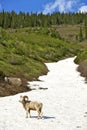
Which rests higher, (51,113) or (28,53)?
(28,53)

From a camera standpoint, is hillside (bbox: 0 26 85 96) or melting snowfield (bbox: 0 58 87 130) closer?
melting snowfield (bbox: 0 58 87 130)

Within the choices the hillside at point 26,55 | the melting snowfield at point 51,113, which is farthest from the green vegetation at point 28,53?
the melting snowfield at point 51,113

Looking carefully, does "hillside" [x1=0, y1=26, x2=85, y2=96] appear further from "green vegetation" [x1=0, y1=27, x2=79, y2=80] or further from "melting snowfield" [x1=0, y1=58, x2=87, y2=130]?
"melting snowfield" [x1=0, y1=58, x2=87, y2=130]

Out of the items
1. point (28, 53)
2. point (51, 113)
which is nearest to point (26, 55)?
point (28, 53)

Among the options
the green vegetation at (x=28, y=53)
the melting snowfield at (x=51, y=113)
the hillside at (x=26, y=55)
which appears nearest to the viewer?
the melting snowfield at (x=51, y=113)

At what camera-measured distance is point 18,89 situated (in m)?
46.1

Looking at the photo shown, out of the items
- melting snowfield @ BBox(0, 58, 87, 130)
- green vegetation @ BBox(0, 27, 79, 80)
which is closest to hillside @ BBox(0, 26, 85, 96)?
green vegetation @ BBox(0, 27, 79, 80)

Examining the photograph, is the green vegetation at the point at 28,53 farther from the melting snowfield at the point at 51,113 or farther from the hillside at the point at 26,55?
the melting snowfield at the point at 51,113

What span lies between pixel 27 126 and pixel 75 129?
3268mm

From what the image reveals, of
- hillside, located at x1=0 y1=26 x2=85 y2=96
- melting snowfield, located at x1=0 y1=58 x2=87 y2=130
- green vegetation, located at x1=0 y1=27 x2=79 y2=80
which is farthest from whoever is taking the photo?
green vegetation, located at x1=0 y1=27 x2=79 y2=80

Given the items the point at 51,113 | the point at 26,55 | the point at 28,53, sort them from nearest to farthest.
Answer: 1. the point at 51,113
2. the point at 26,55
3. the point at 28,53

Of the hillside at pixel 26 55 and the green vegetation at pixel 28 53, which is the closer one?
the hillside at pixel 26 55

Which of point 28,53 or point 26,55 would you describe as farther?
point 28,53

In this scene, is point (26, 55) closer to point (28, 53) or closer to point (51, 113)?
point (28, 53)
